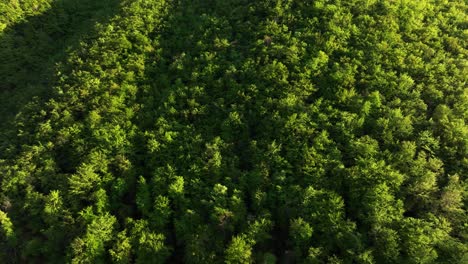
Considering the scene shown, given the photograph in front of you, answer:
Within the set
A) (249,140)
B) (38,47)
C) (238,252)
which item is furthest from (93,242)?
(38,47)

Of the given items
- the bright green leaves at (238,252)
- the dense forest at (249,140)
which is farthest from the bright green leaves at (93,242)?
the bright green leaves at (238,252)

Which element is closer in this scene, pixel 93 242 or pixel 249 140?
pixel 93 242

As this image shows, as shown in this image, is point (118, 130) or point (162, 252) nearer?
point (162, 252)

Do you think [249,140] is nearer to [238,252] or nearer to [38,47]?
[238,252]

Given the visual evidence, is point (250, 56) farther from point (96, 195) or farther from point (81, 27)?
point (81, 27)

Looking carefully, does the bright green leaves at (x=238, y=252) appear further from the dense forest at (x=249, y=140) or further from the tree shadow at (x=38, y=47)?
the tree shadow at (x=38, y=47)

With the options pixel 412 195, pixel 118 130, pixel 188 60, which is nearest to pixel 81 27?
pixel 188 60
